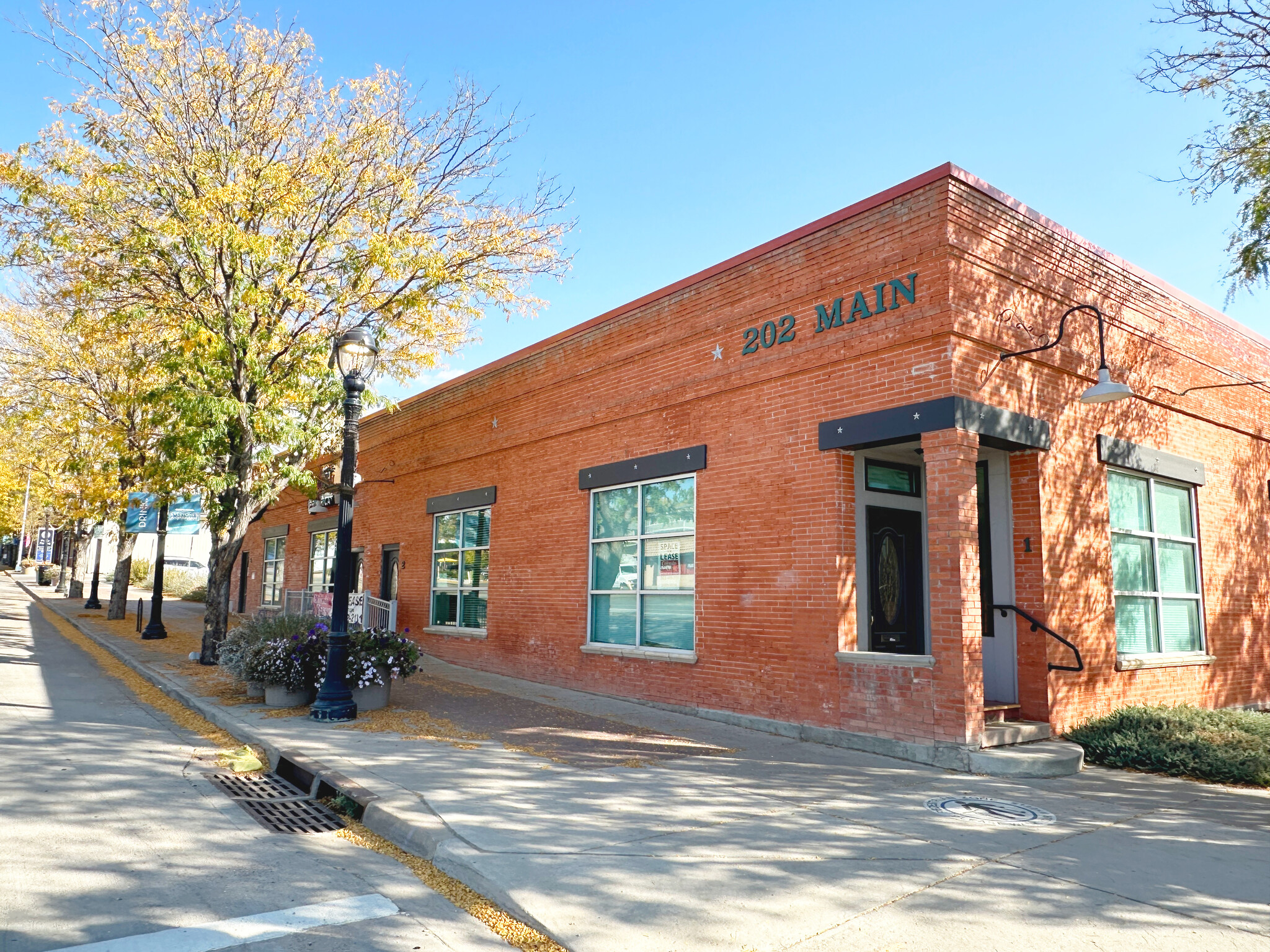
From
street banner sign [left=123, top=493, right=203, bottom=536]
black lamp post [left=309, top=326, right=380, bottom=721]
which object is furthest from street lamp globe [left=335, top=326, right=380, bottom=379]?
street banner sign [left=123, top=493, right=203, bottom=536]

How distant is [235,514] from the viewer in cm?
1494

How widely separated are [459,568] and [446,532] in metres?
1.01

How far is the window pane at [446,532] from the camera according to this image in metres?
16.9

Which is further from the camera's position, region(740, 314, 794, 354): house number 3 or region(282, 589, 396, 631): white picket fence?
region(282, 589, 396, 631): white picket fence

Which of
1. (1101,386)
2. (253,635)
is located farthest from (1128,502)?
(253,635)

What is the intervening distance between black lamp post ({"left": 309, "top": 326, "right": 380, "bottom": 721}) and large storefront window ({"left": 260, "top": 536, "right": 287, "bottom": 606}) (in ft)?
58.4

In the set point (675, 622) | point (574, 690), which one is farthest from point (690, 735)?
point (574, 690)

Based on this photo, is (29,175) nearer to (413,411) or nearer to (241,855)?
(413,411)

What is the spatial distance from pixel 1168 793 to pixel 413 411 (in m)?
15.5

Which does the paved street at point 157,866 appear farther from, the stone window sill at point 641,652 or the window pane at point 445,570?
the window pane at point 445,570

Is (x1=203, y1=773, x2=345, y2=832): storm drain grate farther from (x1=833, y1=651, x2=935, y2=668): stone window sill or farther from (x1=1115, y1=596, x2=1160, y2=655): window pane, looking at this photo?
(x1=1115, y1=596, x2=1160, y2=655): window pane

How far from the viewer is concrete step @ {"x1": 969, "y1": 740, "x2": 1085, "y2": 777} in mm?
7688

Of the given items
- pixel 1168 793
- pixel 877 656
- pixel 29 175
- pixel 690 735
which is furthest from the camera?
pixel 29 175

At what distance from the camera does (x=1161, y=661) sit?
10.4 meters
